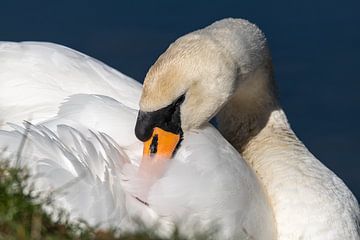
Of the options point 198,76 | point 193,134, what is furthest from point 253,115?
point 193,134

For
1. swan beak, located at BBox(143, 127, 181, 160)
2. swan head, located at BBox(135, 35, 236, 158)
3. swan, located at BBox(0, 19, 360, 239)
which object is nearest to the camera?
swan, located at BBox(0, 19, 360, 239)

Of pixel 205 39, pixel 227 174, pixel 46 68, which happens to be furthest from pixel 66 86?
pixel 227 174

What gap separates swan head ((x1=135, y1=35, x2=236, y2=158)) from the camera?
21.4 feet

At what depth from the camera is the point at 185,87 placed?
6703mm

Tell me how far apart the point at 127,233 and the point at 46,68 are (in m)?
3.00

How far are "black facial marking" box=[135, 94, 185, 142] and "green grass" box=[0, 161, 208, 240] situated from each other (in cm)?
167

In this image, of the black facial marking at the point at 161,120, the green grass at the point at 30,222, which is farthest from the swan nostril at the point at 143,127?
the green grass at the point at 30,222

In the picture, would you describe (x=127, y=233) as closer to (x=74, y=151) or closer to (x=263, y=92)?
(x=74, y=151)

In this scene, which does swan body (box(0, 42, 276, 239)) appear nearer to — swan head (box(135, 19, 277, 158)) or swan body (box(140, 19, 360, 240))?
swan head (box(135, 19, 277, 158))

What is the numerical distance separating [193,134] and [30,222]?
7.65 feet

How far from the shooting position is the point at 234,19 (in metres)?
7.74

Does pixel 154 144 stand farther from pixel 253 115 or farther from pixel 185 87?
pixel 253 115

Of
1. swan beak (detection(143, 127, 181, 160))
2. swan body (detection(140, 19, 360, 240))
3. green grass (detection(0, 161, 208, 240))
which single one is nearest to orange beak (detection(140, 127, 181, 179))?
swan beak (detection(143, 127, 181, 160))

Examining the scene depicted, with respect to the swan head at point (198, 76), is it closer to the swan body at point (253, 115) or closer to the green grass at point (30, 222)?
the swan body at point (253, 115)
